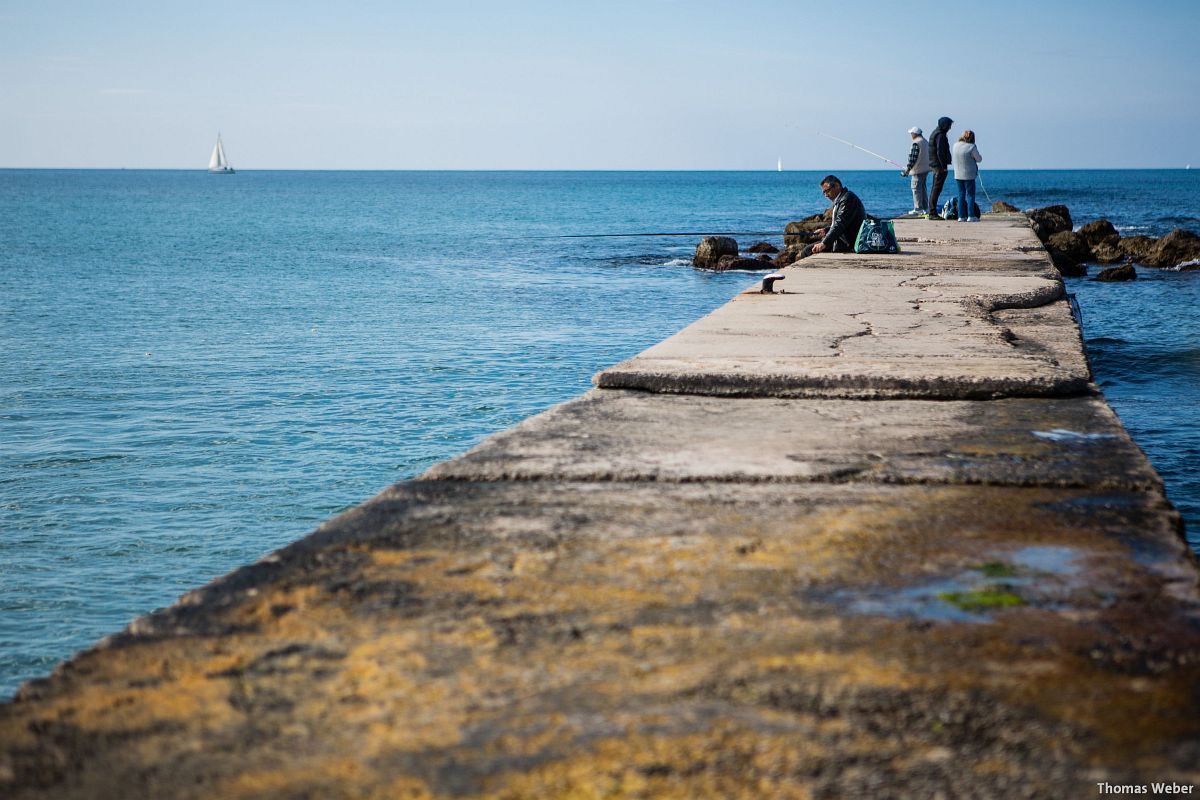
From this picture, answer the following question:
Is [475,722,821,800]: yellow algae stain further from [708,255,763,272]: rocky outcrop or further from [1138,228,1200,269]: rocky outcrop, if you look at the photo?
[1138,228,1200,269]: rocky outcrop

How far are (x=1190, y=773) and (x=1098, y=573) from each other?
0.70m

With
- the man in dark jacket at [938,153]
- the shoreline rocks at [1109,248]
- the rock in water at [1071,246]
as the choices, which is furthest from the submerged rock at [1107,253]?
the man in dark jacket at [938,153]

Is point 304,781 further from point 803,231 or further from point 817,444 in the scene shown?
point 803,231

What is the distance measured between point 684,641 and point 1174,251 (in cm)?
2263

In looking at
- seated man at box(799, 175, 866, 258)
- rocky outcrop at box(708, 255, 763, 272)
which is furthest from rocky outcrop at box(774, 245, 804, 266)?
seated man at box(799, 175, 866, 258)

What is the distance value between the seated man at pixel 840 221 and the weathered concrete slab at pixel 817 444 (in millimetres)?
6545

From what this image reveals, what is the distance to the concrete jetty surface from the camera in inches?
53.5

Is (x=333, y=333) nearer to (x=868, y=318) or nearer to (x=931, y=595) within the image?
(x=868, y=318)

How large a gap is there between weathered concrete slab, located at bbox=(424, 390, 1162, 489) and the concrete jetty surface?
0.02 meters

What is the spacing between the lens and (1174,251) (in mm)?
20922

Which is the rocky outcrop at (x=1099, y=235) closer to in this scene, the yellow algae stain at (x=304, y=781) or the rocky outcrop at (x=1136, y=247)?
the rocky outcrop at (x=1136, y=247)

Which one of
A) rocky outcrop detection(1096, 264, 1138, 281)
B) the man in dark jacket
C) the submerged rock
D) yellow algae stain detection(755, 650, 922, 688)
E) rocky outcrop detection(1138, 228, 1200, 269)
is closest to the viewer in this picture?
yellow algae stain detection(755, 650, 922, 688)

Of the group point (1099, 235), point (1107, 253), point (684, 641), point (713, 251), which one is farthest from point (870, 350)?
point (1099, 235)

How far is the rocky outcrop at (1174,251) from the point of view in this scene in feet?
68.3
